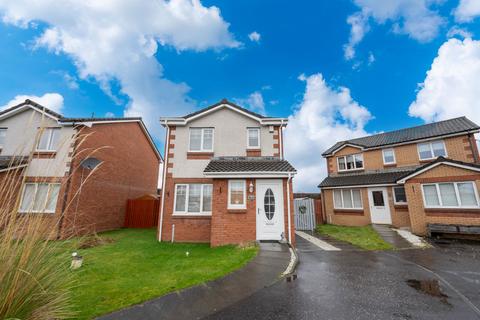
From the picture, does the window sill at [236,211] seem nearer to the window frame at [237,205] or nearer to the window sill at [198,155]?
the window frame at [237,205]

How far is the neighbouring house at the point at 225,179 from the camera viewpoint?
9.06 meters

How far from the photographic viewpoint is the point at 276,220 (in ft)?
30.0

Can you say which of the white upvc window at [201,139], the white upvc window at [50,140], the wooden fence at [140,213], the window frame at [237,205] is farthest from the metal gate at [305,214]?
the white upvc window at [50,140]

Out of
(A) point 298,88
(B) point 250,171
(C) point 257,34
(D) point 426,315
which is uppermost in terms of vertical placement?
(C) point 257,34

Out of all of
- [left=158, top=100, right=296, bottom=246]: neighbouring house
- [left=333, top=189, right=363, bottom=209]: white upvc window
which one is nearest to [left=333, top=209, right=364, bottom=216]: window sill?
[left=333, top=189, right=363, bottom=209]: white upvc window

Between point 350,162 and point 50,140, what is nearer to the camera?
point 50,140

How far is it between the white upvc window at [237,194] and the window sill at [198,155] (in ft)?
7.88

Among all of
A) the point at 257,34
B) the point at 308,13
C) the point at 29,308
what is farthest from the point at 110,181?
the point at 308,13

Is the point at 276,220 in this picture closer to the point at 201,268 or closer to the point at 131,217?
the point at 201,268

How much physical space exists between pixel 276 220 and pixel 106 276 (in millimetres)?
6422

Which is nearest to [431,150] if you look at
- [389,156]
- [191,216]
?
[389,156]

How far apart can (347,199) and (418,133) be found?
25.6 feet

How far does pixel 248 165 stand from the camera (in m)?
9.99

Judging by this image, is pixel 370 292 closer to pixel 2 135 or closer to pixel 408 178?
pixel 408 178
